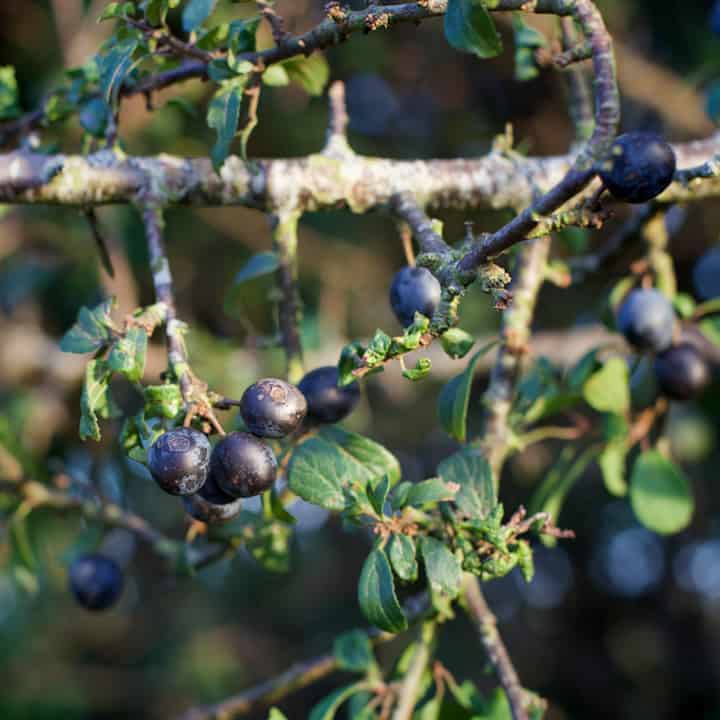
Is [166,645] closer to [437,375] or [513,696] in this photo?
[437,375]

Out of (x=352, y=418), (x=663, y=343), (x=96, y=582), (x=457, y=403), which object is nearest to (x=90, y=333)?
(x=457, y=403)

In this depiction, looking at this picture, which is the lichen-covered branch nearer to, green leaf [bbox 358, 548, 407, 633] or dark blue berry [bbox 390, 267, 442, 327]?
dark blue berry [bbox 390, 267, 442, 327]

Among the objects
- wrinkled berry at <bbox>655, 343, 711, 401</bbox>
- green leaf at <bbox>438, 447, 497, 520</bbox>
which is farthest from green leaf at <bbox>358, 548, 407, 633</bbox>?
wrinkled berry at <bbox>655, 343, 711, 401</bbox>

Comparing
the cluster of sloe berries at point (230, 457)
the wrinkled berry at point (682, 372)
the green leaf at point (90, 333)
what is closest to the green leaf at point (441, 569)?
the cluster of sloe berries at point (230, 457)

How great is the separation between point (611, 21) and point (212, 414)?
2.29 metres

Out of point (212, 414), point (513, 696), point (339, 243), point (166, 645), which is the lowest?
point (166, 645)

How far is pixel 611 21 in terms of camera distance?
2682 millimetres

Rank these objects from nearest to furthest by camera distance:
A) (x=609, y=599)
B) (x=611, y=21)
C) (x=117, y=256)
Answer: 1. (x=117, y=256)
2. (x=611, y=21)
3. (x=609, y=599)

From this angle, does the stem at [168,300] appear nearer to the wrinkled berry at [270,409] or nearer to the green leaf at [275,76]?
the wrinkled berry at [270,409]

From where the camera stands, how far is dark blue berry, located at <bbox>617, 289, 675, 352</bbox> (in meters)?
1.39

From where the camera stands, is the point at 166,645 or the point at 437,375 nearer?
the point at 437,375

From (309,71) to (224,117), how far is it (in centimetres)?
27

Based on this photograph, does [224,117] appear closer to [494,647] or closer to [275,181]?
[275,181]

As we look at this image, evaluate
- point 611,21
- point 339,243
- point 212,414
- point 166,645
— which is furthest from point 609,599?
point 212,414
